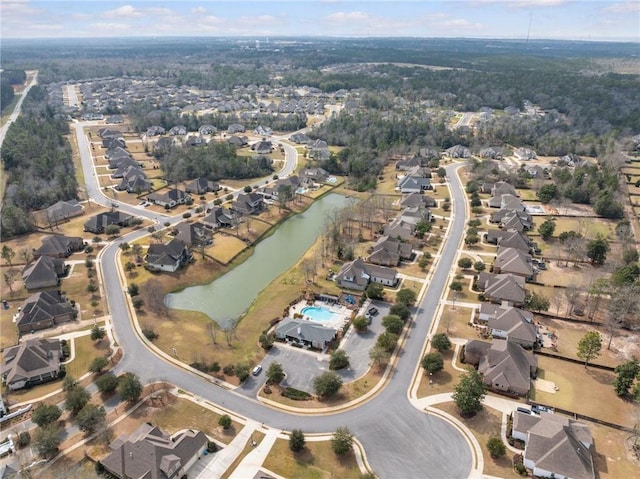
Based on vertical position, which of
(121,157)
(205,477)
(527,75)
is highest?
(527,75)

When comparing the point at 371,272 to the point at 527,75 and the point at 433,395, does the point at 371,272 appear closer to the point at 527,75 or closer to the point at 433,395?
the point at 433,395

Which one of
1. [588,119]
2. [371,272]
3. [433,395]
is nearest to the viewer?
[433,395]

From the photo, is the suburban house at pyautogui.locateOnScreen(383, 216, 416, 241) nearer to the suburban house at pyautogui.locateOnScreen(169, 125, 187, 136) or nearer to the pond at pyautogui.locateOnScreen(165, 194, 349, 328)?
the pond at pyautogui.locateOnScreen(165, 194, 349, 328)

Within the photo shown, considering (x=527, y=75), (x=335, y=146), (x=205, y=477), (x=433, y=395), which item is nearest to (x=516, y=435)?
(x=433, y=395)

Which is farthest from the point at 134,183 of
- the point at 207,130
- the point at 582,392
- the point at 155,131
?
the point at 582,392

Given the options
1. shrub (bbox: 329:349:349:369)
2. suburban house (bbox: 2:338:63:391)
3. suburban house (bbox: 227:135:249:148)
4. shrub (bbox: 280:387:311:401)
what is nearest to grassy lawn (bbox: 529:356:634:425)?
shrub (bbox: 329:349:349:369)
